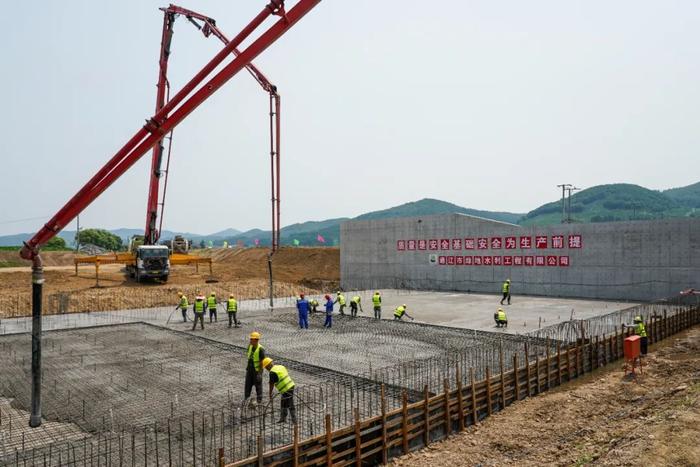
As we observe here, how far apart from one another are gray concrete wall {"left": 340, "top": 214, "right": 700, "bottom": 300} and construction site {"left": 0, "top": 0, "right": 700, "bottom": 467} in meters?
0.13

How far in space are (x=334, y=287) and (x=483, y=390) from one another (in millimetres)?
40750

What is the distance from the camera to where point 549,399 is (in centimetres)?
1345

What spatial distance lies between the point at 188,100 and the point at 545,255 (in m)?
31.5

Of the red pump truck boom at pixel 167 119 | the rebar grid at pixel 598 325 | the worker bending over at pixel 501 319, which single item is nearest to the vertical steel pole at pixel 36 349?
the red pump truck boom at pixel 167 119

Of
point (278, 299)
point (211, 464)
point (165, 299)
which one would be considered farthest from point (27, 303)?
point (211, 464)

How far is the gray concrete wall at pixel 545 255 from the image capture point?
31.3 meters

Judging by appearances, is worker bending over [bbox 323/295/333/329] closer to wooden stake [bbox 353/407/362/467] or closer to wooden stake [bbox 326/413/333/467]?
wooden stake [bbox 353/407/362/467]

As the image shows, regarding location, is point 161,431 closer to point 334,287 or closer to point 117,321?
point 117,321

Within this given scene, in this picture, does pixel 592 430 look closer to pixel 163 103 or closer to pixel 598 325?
pixel 598 325

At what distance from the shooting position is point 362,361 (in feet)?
A: 54.9

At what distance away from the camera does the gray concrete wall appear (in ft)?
103

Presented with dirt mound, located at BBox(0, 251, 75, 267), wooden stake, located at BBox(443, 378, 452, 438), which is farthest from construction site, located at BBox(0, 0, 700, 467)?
dirt mound, located at BBox(0, 251, 75, 267)

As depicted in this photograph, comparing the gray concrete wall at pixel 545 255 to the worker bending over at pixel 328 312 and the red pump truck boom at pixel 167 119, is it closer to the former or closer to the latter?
the worker bending over at pixel 328 312

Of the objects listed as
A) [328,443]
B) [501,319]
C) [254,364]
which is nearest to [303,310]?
[501,319]
